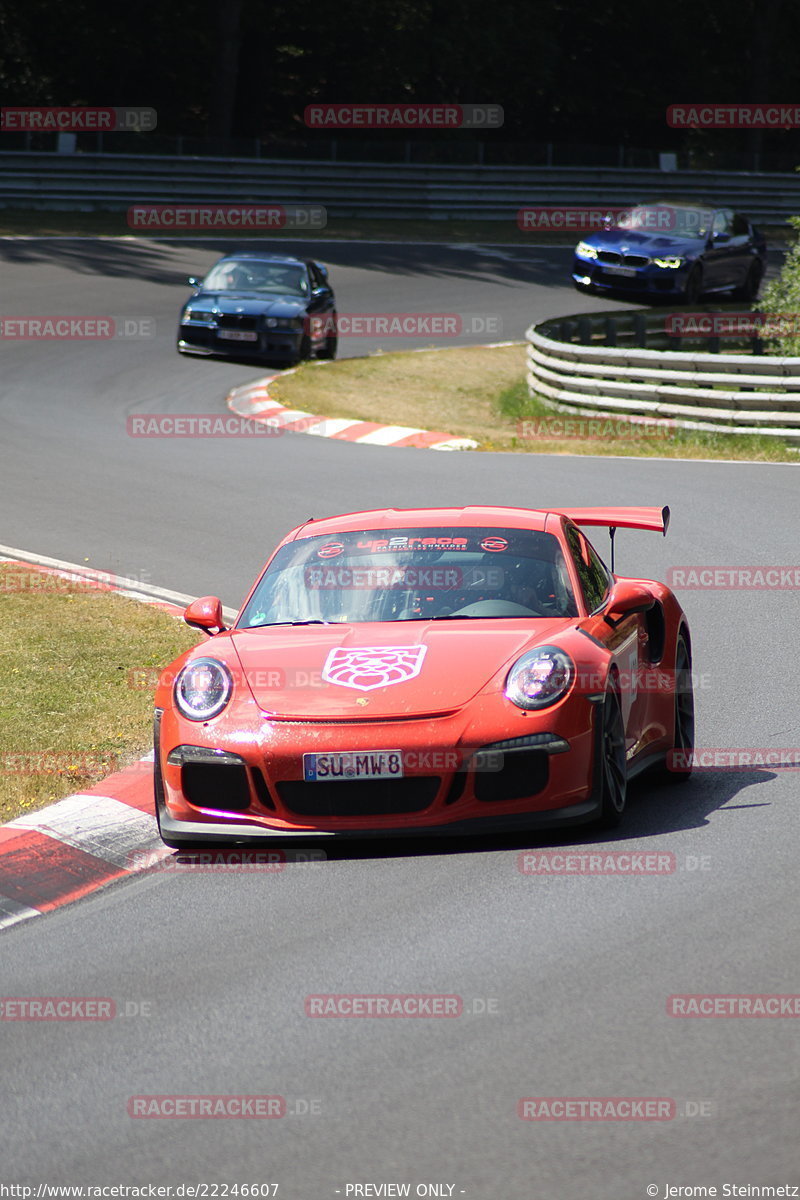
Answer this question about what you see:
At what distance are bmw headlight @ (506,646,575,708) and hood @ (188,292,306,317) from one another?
60.6 feet

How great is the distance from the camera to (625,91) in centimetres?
5794

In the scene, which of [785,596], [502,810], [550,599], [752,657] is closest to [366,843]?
[502,810]

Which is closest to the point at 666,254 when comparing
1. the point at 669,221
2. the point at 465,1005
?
the point at 669,221

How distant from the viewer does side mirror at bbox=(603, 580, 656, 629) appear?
294 inches

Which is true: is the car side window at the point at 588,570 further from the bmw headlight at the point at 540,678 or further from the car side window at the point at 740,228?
the car side window at the point at 740,228

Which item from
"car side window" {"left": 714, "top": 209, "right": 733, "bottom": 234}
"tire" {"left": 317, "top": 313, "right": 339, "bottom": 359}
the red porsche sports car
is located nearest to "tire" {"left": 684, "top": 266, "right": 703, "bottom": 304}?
"car side window" {"left": 714, "top": 209, "right": 733, "bottom": 234}

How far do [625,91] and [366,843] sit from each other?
179 feet

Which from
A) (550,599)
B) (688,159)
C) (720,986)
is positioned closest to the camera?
(720,986)

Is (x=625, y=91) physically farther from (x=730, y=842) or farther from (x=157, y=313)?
(x=730, y=842)

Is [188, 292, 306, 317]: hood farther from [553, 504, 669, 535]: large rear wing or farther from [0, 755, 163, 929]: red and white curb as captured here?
[0, 755, 163, 929]: red and white curb

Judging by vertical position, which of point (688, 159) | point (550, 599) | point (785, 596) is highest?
point (688, 159)

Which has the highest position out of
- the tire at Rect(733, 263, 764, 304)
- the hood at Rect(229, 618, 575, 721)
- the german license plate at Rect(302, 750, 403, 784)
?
the tire at Rect(733, 263, 764, 304)

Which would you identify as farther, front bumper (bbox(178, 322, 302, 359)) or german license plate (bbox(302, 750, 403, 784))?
front bumper (bbox(178, 322, 302, 359))

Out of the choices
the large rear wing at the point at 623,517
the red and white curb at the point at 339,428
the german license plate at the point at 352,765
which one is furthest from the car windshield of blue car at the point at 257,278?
the german license plate at the point at 352,765
